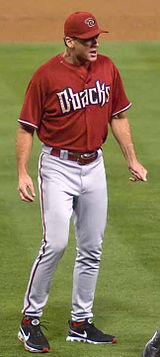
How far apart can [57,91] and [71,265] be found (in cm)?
231

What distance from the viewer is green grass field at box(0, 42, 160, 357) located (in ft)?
27.2

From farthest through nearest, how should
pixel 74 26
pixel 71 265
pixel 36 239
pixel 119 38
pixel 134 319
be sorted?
pixel 119 38, pixel 36 239, pixel 71 265, pixel 134 319, pixel 74 26

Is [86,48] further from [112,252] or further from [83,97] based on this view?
[112,252]

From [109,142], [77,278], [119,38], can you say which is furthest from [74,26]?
[119,38]

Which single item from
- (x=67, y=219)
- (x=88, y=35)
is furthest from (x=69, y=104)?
(x=67, y=219)

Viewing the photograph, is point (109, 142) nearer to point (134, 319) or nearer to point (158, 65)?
point (158, 65)

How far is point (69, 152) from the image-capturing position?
7902 mm

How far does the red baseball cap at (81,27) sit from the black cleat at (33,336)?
1.79 meters

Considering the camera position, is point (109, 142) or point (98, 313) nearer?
point (98, 313)

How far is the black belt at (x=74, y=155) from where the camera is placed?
7902mm

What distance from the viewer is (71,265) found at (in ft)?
32.1

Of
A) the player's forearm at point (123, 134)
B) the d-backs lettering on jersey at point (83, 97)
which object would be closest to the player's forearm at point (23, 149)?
the d-backs lettering on jersey at point (83, 97)

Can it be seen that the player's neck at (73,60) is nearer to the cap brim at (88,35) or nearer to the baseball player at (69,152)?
the baseball player at (69,152)

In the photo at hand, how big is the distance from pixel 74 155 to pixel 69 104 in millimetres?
337
